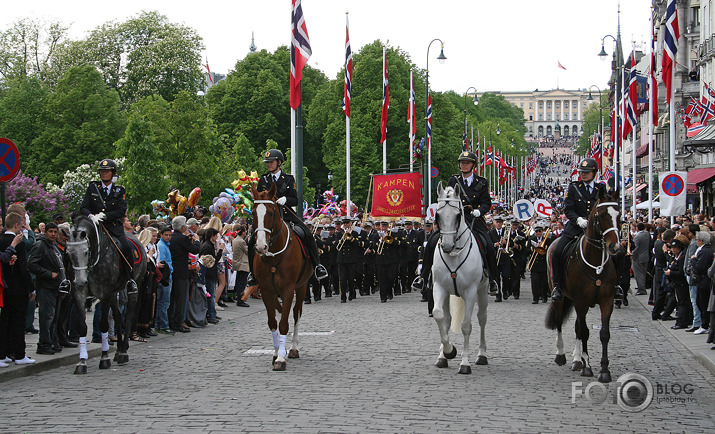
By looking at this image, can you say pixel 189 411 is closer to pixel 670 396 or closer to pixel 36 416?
pixel 36 416

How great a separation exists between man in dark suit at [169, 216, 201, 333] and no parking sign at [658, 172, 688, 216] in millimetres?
12357

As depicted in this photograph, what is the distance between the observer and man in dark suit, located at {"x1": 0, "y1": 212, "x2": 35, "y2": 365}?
1201 cm

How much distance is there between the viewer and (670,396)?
10.0 m

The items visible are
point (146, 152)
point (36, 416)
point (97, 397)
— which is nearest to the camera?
point (36, 416)

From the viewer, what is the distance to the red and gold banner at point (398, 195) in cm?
3022

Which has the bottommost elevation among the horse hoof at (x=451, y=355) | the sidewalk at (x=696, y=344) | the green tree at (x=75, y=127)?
the sidewalk at (x=696, y=344)

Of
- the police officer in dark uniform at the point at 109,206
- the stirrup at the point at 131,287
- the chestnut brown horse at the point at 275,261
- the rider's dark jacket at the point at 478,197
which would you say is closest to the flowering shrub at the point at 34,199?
the stirrup at the point at 131,287

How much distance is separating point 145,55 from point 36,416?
6048cm

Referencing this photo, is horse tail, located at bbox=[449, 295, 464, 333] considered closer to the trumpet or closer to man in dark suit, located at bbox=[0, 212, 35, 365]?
man in dark suit, located at bbox=[0, 212, 35, 365]

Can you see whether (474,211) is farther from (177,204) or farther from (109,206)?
(177,204)

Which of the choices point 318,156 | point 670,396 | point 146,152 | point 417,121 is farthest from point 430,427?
point 318,156

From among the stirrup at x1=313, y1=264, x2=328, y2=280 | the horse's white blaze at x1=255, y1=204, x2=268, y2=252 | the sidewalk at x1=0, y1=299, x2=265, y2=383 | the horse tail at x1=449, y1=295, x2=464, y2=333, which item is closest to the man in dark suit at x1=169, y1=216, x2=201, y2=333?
the sidewalk at x1=0, y1=299, x2=265, y2=383

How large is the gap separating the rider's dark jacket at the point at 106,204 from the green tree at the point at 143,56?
2137 inches

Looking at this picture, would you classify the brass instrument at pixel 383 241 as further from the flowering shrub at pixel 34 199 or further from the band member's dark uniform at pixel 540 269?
the flowering shrub at pixel 34 199
